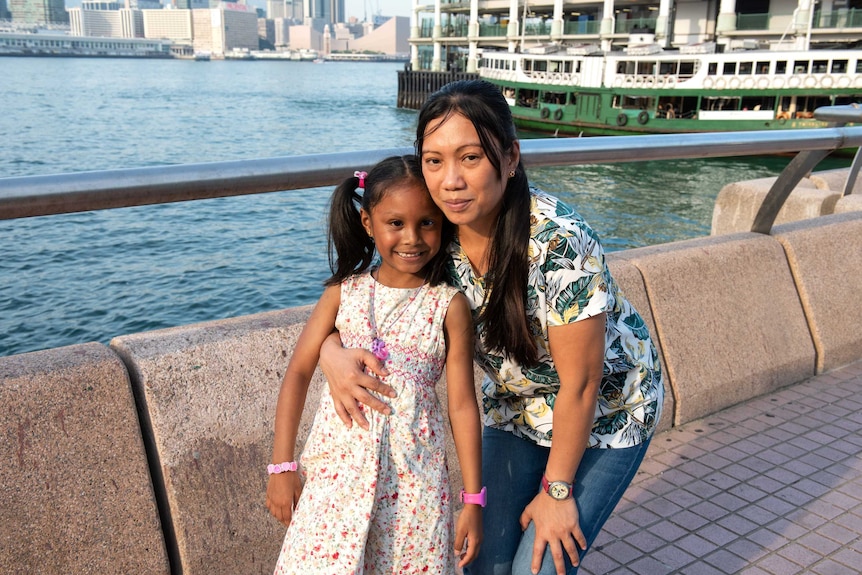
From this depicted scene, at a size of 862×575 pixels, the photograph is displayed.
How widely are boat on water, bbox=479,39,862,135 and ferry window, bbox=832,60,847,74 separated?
0.04 m

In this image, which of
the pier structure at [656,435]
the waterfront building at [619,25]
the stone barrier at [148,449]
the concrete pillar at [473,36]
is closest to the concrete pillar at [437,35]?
the waterfront building at [619,25]

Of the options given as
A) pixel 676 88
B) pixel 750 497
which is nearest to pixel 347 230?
pixel 750 497

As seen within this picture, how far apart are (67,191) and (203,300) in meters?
14.4

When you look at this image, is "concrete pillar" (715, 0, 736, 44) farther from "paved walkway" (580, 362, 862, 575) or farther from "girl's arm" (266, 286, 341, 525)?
"girl's arm" (266, 286, 341, 525)

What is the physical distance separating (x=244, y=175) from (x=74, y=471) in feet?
2.82

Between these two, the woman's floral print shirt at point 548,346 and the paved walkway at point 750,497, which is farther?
the paved walkway at point 750,497

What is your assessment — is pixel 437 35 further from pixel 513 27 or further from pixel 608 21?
pixel 608 21

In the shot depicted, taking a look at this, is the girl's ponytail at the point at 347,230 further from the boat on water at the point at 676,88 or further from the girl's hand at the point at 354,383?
the boat on water at the point at 676,88

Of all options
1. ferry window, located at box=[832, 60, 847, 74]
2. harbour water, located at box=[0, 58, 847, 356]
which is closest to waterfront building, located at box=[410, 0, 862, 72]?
ferry window, located at box=[832, 60, 847, 74]

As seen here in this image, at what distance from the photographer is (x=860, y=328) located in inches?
180

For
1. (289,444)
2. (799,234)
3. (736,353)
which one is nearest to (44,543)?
(289,444)

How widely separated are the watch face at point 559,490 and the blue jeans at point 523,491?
109 millimetres

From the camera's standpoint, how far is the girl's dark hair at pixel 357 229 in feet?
6.29

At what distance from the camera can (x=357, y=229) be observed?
201 cm
